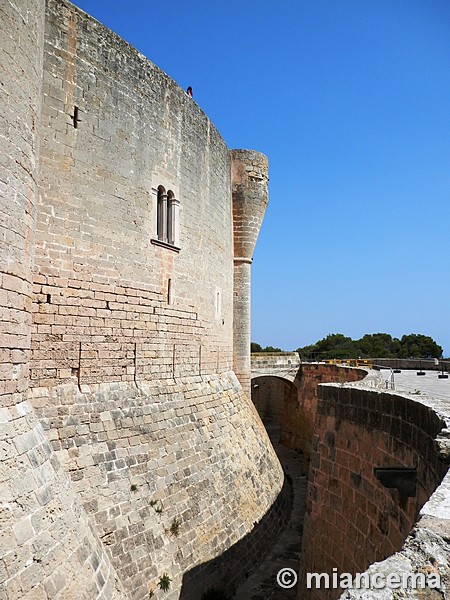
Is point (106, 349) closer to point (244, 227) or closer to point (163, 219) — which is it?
point (163, 219)

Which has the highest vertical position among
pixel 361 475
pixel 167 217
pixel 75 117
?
pixel 75 117

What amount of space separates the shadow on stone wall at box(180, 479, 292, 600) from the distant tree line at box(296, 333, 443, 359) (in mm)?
31062

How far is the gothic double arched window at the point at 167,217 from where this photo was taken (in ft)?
31.5

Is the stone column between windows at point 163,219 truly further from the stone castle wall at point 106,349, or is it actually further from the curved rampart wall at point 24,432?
the curved rampart wall at point 24,432

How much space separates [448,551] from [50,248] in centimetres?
623

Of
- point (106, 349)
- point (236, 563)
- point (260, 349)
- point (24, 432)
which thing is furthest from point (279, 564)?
point (260, 349)

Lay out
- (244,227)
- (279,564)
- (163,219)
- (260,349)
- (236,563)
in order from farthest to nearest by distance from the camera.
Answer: (260,349), (244,227), (163,219), (279,564), (236,563)

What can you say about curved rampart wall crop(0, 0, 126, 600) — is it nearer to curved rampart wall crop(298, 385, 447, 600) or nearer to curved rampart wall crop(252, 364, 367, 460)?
curved rampart wall crop(298, 385, 447, 600)

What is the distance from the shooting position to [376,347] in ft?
170

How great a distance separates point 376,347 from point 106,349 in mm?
47371

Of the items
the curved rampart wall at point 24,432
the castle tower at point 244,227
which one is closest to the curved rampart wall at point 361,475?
the curved rampart wall at point 24,432

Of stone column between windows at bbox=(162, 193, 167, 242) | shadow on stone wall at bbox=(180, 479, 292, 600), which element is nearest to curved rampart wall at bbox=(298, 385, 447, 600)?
shadow on stone wall at bbox=(180, 479, 292, 600)

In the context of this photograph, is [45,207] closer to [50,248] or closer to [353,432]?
[50,248]

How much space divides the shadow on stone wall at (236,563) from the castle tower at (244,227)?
173 inches
